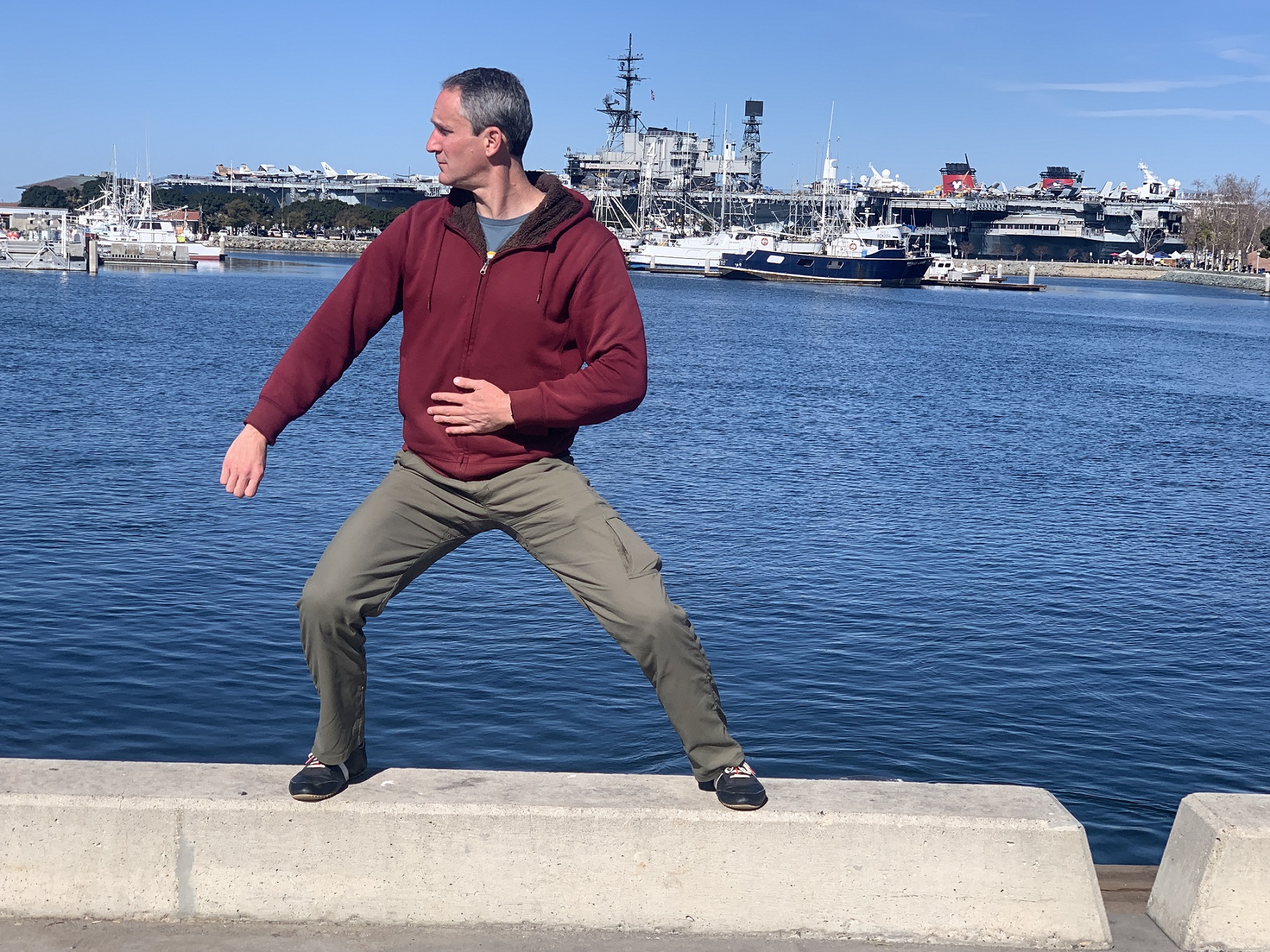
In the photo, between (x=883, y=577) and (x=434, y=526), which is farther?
(x=883, y=577)

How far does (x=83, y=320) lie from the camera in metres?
47.7

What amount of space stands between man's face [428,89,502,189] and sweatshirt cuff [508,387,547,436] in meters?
0.55

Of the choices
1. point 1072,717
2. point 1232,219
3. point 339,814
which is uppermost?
point 1232,219

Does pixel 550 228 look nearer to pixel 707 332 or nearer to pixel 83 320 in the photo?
pixel 83 320

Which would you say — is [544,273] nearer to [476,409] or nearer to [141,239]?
[476,409]

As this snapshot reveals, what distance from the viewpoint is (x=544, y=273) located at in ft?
10.9

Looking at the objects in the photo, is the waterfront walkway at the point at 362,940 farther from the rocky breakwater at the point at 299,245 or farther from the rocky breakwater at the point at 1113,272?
the rocky breakwater at the point at 299,245

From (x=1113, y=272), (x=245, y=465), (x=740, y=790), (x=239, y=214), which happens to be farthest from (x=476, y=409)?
(x=1113, y=272)

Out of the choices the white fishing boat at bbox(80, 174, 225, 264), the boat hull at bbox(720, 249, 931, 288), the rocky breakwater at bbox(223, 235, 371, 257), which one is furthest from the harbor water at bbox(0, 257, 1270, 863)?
the rocky breakwater at bbox(223, 235, 371, 257)

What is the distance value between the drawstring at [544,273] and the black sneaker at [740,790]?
1232 mm

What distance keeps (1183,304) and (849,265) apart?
82.6ft

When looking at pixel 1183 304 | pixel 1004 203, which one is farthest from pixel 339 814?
pixel 1004 203

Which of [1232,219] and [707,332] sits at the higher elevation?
[1232,219]

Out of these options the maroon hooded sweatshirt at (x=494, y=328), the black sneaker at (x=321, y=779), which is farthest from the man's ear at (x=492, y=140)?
the black sneaker at (x=321, y=779)
